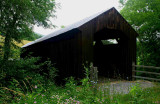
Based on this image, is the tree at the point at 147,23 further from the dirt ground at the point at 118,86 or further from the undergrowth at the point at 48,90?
the undergrowth at the point at 48,90

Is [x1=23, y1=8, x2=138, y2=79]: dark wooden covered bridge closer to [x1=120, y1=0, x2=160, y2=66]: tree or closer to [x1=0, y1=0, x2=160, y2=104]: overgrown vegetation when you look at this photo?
[x1=0, y1=0, x2=160, y2=104]: overgrown vegetation

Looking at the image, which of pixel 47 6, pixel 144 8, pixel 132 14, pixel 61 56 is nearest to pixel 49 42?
pixel 61 56

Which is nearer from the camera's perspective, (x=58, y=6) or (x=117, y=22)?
(x=117, y=22)

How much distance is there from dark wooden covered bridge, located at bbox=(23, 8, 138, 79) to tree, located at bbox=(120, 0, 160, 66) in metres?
5.10

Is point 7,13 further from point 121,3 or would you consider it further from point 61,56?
point 121,3

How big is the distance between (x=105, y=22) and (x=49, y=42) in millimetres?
4027

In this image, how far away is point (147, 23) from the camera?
1184 centimetres

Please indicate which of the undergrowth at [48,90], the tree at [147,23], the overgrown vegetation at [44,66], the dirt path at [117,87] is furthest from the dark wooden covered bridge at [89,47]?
the tree at [147,23]

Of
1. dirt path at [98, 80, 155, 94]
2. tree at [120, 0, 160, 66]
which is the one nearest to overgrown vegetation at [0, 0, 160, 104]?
tree at [120, 0, 160, 66]

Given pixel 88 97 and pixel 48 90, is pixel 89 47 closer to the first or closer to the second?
pixel 48 90

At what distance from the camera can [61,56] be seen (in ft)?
23.3

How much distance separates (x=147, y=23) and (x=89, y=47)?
29.1 feet

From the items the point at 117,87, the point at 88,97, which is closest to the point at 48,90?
the point at 88,97

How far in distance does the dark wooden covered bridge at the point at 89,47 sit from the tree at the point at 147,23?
5.10 meters
